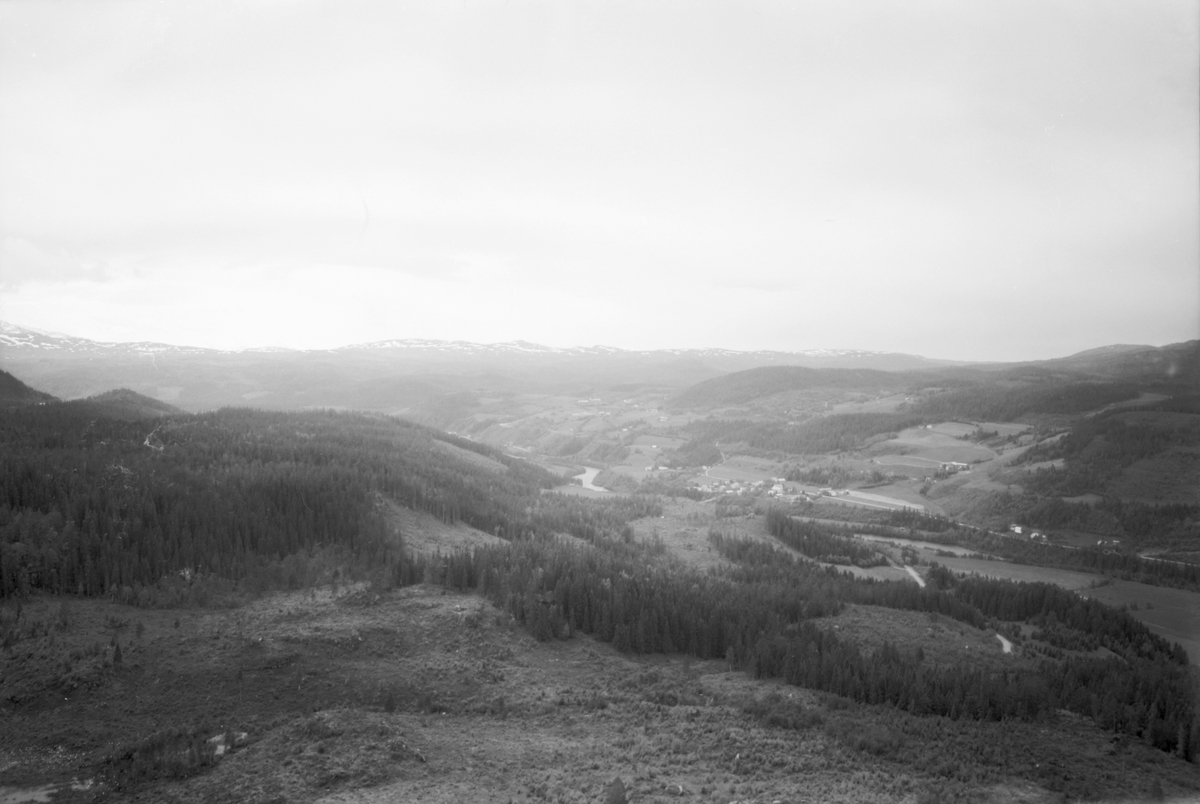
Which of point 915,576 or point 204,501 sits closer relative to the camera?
point 204,501

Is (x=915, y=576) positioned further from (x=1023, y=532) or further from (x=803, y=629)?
(x=1023, y=532)

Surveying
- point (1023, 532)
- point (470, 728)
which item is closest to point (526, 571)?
point (470, 728)

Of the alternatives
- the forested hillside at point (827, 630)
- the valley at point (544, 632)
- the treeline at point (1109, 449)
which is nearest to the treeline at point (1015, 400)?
the treeline at point (1109, 449)

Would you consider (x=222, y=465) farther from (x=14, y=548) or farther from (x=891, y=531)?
(x=891, y=531)

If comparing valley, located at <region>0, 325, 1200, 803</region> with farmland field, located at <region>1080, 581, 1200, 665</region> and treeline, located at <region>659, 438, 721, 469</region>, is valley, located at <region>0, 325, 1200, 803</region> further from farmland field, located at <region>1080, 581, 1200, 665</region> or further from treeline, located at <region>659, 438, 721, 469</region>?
Result: treeline, located at <region>659, 438, 721, 469</region>

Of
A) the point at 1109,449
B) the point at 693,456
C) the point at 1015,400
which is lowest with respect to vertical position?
the point at 693,456

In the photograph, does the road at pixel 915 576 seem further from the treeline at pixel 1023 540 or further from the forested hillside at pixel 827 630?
the treeline at pixel 1023 540

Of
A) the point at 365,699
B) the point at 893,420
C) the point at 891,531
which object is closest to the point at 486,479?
the point at 891,531
